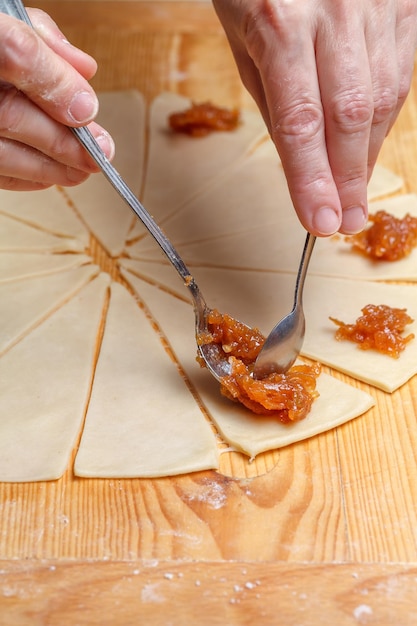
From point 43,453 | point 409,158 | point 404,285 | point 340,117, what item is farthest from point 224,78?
point 43,453

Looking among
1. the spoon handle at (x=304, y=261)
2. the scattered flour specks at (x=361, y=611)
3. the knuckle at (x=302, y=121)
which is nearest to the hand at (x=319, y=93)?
the knuckle at (x=302, y=121)

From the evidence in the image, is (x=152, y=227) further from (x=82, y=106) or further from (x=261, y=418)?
(x=261, y=418)

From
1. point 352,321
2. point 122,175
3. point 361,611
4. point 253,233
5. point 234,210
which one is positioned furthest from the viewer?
point 122,175

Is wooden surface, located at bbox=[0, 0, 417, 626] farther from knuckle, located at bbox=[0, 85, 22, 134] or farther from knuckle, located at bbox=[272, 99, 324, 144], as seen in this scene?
knuckle, located at bbox=[0, 85, 22, 134]

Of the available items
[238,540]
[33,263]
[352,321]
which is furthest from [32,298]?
[238,540]

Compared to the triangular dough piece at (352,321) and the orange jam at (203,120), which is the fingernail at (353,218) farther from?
the orange jam at (203,120)
